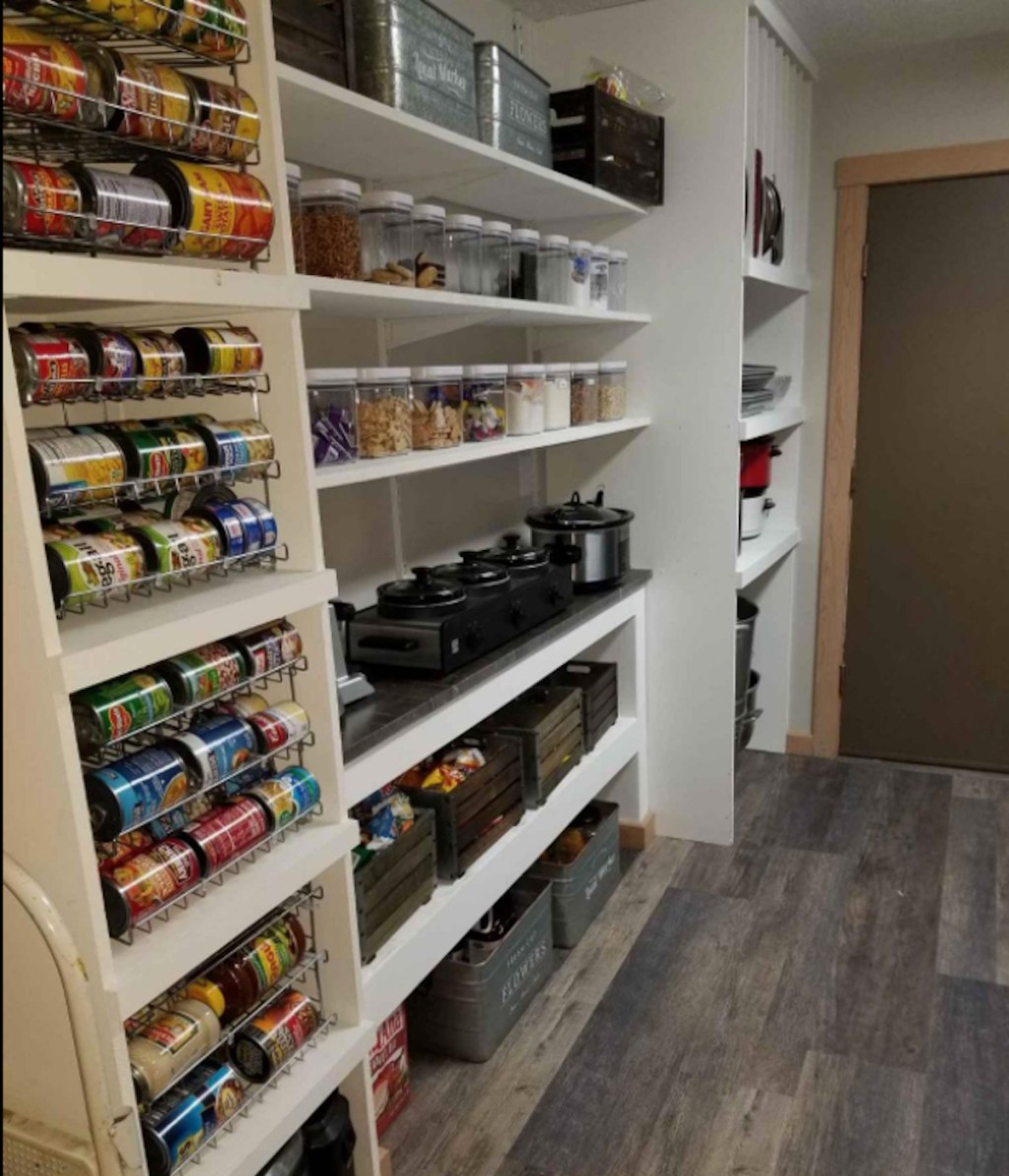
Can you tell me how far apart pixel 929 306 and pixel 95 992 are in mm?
3180

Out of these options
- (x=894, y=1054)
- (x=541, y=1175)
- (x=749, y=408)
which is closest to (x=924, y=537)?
(x=749, y=408)

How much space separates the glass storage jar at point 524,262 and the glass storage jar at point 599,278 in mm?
215

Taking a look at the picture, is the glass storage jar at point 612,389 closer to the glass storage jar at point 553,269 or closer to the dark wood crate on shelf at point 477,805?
the glass storage jar at point 553,269

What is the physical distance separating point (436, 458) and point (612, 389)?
1.01 metres

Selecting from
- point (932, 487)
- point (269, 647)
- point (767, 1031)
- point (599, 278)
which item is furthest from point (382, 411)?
point (932, 487)

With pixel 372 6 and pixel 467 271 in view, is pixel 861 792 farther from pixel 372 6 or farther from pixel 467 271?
pixel 372 6

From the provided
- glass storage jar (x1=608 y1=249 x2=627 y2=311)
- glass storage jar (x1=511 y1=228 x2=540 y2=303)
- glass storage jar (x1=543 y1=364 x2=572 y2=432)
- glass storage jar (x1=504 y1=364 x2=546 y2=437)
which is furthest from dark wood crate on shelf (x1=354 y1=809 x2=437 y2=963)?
glass storage jar (x1=608 y1=249 x2=627 y2=311)

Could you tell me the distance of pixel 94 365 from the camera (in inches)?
46.1

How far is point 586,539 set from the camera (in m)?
2.68

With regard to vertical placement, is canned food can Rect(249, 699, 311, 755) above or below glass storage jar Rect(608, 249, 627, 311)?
below

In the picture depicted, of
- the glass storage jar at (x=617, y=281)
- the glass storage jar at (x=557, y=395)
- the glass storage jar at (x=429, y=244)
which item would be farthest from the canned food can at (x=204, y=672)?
the glass storage jar at (x=617, y=281)

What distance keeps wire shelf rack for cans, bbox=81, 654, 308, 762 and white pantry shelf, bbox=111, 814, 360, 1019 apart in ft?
0.71

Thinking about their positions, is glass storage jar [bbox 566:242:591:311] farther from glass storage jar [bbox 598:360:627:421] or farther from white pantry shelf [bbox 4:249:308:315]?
white pantry shelf [bbox 4:249:308:315]

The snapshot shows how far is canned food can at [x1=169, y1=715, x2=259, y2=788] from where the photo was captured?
1.29m
